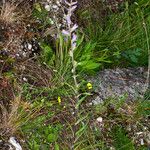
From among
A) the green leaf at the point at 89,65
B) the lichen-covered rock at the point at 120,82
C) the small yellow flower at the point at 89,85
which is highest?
the green leaf at the point at 89,65

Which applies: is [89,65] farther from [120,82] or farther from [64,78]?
[120,82]

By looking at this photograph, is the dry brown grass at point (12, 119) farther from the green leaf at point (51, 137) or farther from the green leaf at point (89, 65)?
the green leaf at point (89, 65)

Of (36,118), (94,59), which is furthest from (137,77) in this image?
(36,118)

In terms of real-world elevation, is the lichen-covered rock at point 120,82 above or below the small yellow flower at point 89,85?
below

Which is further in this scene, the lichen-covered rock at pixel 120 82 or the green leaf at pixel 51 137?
the lichen-covered rock at pixel 120 82

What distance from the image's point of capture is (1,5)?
3.81 metres

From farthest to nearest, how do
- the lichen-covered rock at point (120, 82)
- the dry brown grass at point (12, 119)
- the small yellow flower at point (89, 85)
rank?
the lichen-covered rock at point (120, 82), the small yellow flower at point (89, 85), the dry brown grass at point (12, 119)

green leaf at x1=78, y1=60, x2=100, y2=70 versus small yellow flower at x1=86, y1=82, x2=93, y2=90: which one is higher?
green leaf at x1=78, y1=60, x2=100, y2=70

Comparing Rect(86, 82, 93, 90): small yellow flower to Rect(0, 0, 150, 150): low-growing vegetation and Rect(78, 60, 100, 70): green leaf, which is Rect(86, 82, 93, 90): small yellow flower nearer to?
Rect(0, 0, 150, 150): low-growing vegetation

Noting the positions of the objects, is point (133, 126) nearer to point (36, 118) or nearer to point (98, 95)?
point (98, 95)

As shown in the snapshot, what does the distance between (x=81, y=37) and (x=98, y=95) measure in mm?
614

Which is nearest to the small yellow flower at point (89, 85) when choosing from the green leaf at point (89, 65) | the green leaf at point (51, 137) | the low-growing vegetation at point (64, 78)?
the low-growing vegetation at point (64, 78)

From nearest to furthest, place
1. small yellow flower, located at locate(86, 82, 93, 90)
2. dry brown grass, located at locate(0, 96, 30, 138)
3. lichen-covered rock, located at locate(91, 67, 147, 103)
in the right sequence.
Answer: dry brown grass, located at locate(0, 96, 30, 138) → small yellow flower, located at locate(86, 82, 93, 90) → lichen-covered rock, located at locate(91, 67, 147, 103)

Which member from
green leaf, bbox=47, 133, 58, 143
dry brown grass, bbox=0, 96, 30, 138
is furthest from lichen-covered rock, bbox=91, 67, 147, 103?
dry brown grass, bbox=0, 96, 30, 138
